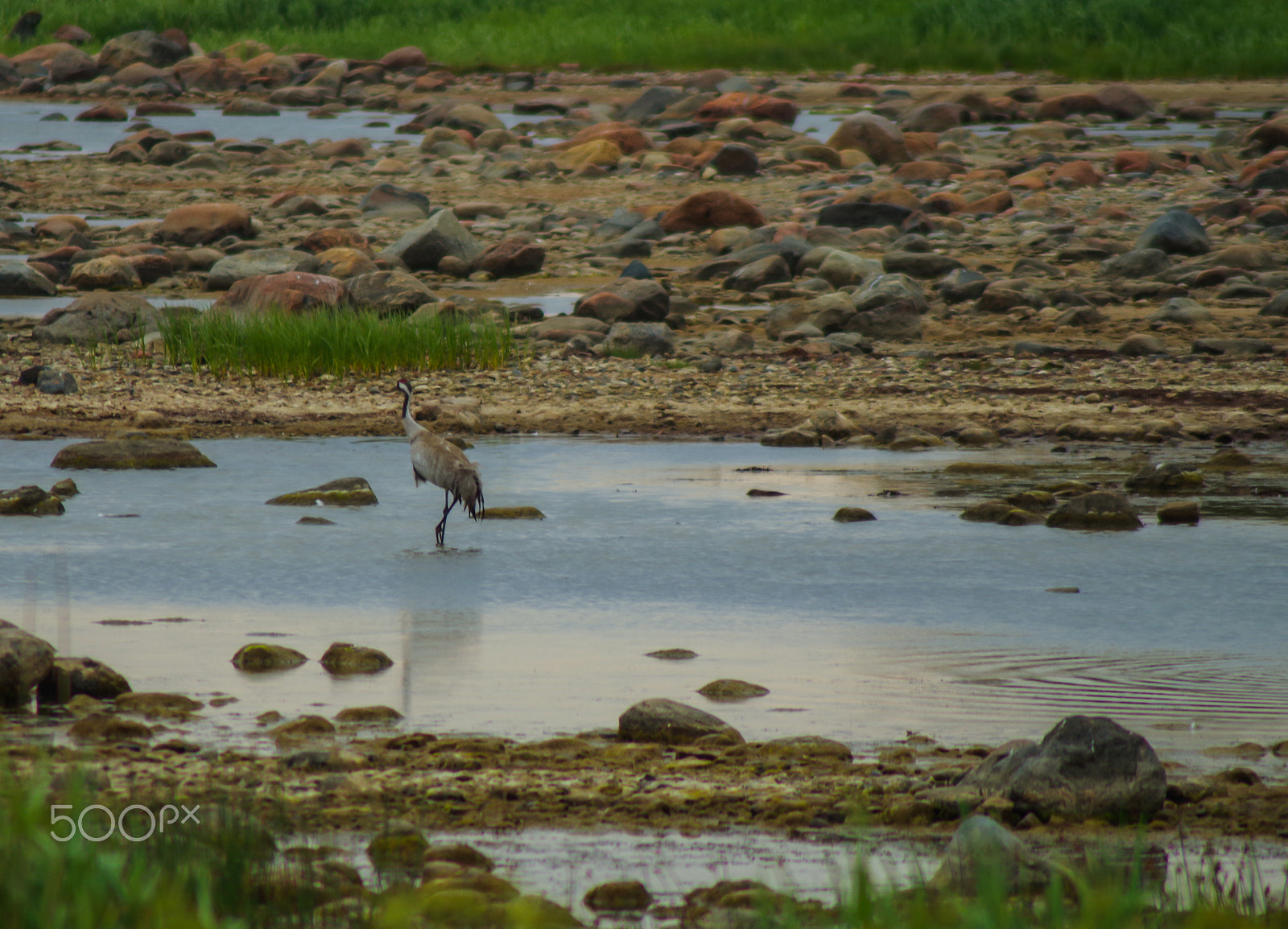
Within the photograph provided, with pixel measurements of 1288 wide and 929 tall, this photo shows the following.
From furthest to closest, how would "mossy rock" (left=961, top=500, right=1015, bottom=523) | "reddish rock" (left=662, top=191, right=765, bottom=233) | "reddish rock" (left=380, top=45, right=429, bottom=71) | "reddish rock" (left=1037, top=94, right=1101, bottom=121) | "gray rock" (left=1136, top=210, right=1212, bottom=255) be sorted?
"reddish rock" (left=380, top=45, right=429, bottom=71), "reddish rock" (left=1037, top=94, right=1101, bottom=121), "reddish rock" (left=662, top=191, right=765, bottom=233), "gray rock" (left=1136, top=210, right=1212, bottom=255), "mossy rock" (left=961, top=500, right=1015, bottom=523)

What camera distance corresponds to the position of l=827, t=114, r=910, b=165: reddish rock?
3070 centimetres

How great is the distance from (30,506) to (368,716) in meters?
4.45

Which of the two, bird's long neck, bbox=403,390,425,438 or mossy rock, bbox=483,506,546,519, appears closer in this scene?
bird's long neck, bbox=403,390,425,438

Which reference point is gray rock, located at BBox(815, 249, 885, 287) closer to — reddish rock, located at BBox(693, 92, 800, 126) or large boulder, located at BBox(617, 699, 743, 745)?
large boulder, located at BBox(617, 699, 743, 745)

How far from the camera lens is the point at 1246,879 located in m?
4.38

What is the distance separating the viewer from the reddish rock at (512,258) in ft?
65.0

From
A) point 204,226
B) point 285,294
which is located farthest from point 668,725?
point 204,226

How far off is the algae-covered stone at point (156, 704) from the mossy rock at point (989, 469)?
6275 millimetres

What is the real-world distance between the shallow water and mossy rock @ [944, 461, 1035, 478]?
26cm

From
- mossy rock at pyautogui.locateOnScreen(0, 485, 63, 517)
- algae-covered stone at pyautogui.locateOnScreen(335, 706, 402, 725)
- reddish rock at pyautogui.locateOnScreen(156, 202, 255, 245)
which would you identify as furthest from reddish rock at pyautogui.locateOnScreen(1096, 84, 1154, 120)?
algae-covered stone at pyautogui.locateOnScreen(335, 706, 402, 725)

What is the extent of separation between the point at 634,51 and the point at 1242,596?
47364 millimetres

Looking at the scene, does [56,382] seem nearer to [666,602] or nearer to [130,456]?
[130,456]

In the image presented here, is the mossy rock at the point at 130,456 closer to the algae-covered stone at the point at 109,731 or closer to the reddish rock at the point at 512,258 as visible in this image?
the algae-covered stone at the point at 109,731

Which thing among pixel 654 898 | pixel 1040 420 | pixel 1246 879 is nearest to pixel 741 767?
pixel 654 898
